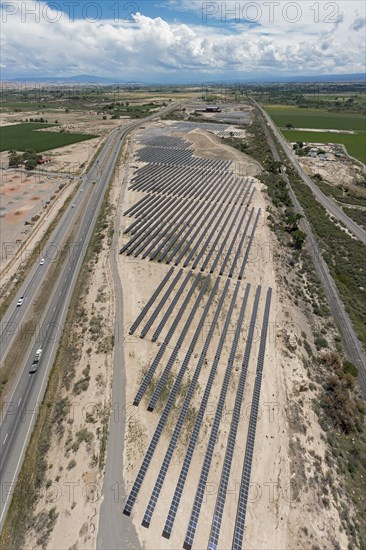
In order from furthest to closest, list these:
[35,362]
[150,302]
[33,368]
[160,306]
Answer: [150,302] → [160,306] → [35,362] → [33,368]

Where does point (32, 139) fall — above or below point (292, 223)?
above

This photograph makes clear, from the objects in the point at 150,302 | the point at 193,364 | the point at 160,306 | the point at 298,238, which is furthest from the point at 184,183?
the point at 193,364

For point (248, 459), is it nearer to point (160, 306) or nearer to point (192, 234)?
point (160, 306)

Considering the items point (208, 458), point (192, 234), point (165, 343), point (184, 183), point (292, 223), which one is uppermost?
point (184, 183)

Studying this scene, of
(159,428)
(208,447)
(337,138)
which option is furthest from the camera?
(337,138)

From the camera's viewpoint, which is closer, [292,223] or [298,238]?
[298,238]

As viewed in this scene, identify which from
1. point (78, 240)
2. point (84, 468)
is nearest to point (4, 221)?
point (78, 240)

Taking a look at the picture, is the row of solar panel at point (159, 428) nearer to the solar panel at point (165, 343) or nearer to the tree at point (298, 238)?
the solar panel at point (165, 343)

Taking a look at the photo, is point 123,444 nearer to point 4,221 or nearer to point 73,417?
point 73,417
